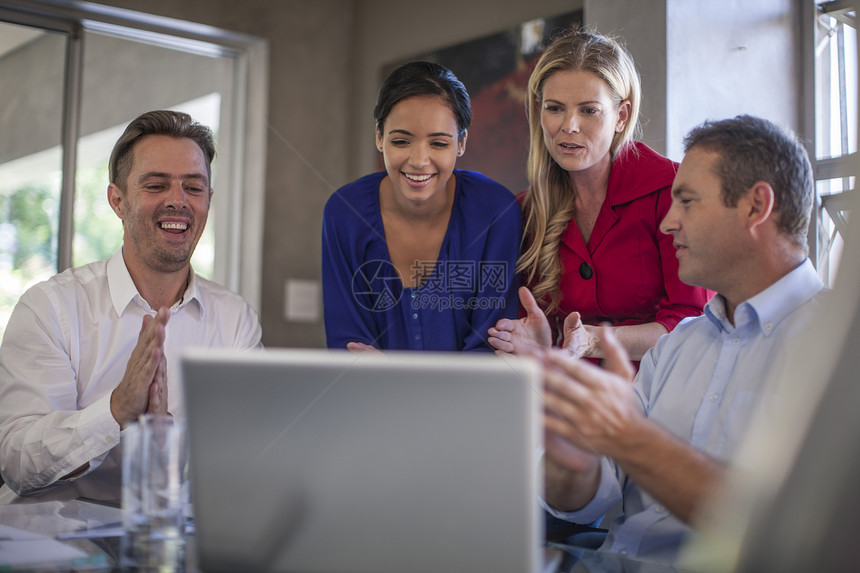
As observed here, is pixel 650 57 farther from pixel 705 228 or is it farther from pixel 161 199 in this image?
pixel 161 199

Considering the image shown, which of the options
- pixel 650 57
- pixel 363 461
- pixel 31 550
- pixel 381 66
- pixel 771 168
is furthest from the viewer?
Result: pixel 381 66

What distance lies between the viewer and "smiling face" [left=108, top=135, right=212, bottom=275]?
980mm

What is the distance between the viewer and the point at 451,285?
2.71 ft

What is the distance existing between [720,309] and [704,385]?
3.1 inches

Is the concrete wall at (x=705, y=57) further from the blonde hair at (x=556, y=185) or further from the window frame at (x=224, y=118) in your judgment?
the window frame at (x=224, y=118)

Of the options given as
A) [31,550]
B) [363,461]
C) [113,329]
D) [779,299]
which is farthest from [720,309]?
[113,329]

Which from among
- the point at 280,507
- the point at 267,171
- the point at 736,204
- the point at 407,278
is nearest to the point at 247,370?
the point at 280,507

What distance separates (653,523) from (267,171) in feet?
2.59

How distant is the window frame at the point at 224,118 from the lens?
1.18 meters

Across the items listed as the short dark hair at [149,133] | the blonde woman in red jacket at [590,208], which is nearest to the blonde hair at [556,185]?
the blonde woman in red jacket at [590,208]

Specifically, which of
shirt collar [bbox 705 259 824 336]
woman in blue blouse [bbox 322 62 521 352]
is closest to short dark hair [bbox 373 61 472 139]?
woman in blue blouse [bbox 322 62 521 352]

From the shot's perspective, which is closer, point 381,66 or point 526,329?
point 526,329

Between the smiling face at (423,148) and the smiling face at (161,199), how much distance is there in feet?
1.01

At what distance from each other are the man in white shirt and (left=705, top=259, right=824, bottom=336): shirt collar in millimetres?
607
